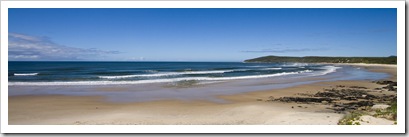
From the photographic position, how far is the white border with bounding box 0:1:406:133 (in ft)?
15.9

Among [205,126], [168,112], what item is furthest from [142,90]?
[205,126]

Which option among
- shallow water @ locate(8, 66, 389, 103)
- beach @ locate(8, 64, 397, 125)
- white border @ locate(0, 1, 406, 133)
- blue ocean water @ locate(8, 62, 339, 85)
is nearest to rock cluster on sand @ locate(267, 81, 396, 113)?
beach @ locate(8, 64, 397, 125)

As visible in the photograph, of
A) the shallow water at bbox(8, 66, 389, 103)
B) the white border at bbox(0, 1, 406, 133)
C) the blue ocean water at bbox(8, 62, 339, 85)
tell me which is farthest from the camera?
the blue ocean water at bbox(8, 62, 339, 85)

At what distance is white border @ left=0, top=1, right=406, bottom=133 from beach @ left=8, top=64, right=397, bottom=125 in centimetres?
44

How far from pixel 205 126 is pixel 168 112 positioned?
2.07 m

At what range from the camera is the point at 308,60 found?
236 feet

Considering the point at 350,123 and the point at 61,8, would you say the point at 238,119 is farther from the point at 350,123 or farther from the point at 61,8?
the point at 61,8

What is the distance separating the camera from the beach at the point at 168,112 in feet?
18.5

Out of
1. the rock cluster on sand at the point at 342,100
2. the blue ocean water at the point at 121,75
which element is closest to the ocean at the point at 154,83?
the blue ocean water at the point at 121,75

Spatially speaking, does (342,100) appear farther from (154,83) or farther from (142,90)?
(154,83)

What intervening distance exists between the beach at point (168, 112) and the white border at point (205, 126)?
0.44m

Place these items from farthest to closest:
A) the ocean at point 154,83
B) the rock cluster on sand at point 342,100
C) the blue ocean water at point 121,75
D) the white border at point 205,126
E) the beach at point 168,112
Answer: the blue ocean water at point 121,75 → the ocean at point 154,83 → the rock cluster on sand at point 342,100 → the beach at point 168,112 → the white border at point 205,126

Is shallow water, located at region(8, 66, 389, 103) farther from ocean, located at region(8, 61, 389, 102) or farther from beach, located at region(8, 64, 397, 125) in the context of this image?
beach, located at region(8, 64, 397, 125)

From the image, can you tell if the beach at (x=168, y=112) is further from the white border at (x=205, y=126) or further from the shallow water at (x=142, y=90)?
the shallow water at (x=142, y=90)
